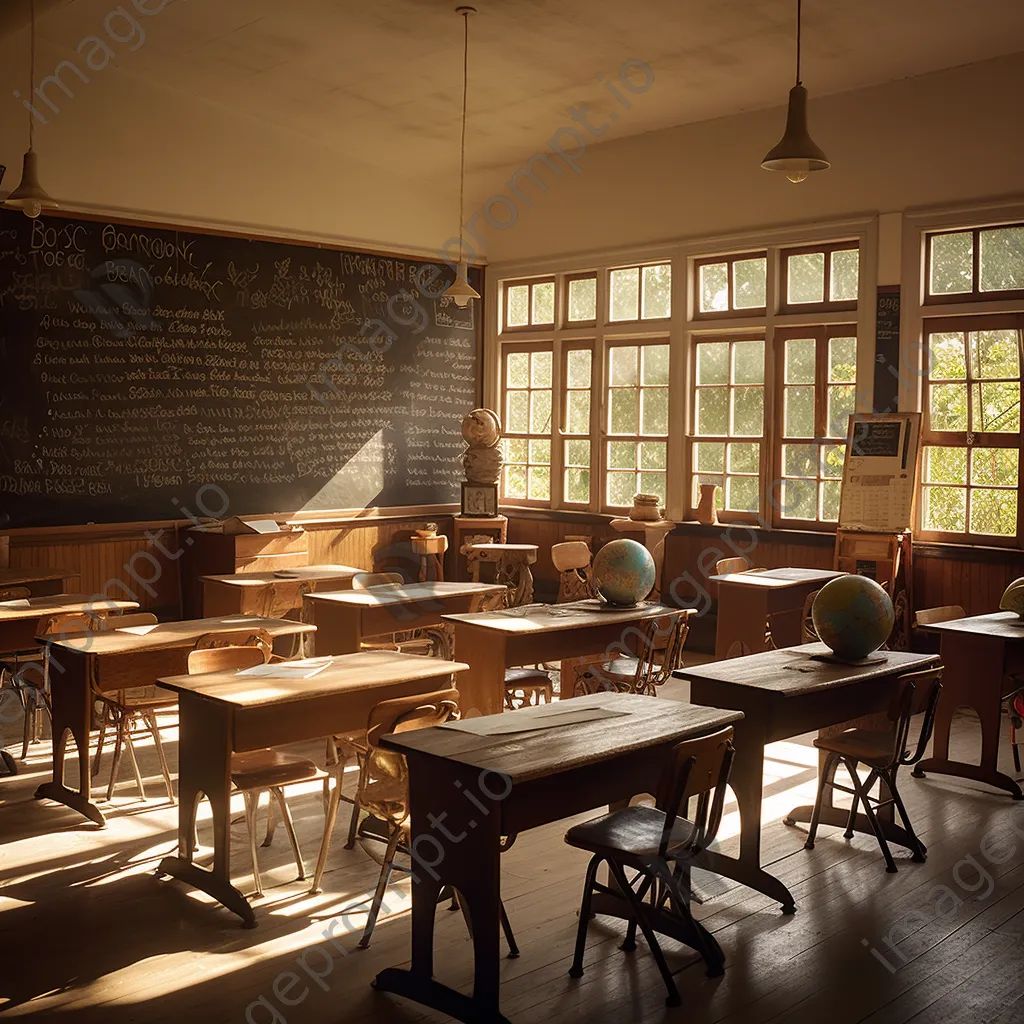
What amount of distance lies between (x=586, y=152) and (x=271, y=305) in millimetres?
3136

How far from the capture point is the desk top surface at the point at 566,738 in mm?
3293

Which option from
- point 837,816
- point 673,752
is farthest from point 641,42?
point 673,752

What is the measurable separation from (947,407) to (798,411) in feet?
4.00

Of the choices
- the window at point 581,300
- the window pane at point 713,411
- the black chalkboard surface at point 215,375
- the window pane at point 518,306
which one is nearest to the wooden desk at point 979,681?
the window pane at point 713,411

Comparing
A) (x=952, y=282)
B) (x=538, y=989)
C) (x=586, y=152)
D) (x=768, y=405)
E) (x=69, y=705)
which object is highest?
(x=586, y=152)

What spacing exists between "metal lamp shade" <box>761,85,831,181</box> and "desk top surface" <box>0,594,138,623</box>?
162 inches

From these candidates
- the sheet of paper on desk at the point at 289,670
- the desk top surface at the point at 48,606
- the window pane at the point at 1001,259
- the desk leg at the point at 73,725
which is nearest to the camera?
the sheet of paper on desk at the point at 289,670

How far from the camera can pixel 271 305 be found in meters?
9.47

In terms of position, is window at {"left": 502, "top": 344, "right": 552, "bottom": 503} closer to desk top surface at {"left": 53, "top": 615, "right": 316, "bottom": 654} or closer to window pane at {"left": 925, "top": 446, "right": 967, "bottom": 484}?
window pane at {"left": 925, "top": 446, "right": 967, "bottom": 484}

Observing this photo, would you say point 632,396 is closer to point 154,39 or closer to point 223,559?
point 223,559

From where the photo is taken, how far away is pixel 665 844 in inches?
133

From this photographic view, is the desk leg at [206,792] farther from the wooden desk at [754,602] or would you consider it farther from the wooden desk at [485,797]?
the wooden desk at [754,602]

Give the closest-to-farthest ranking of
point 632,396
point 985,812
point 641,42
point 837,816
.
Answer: point 837,816, point 985,812, point 641,42, point 632,396

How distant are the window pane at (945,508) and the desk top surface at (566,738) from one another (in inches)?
187
